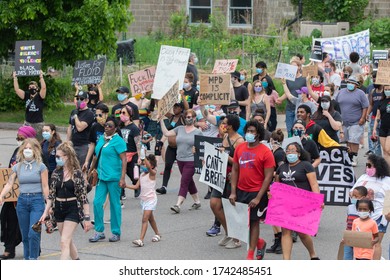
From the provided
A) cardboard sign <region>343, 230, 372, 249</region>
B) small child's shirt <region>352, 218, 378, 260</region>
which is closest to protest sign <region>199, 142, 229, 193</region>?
small child's shirt <region>352, 218, 378, 260</region>

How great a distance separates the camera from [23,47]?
22.3 meters

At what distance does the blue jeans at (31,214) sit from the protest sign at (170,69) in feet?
22.2

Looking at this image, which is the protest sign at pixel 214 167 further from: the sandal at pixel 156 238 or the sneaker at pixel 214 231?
the sandal at pixel 156 238

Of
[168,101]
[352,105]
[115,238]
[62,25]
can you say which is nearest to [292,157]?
[115,238]

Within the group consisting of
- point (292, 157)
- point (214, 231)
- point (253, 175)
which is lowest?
point (214, 231)

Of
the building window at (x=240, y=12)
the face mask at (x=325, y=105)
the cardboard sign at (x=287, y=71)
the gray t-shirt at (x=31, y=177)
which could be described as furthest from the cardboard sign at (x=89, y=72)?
the building window at (x=240, y=12)

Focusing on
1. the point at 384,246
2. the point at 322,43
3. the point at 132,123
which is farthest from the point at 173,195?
the point at 322,43

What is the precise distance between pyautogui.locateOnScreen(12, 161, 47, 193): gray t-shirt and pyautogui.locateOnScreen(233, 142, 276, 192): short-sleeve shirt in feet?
7.50

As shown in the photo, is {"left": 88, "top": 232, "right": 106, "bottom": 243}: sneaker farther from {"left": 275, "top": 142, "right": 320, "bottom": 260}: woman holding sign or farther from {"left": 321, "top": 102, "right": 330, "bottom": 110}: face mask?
{"left": 321, "top": 102, "right": 330, "bottom": 110}: face mask

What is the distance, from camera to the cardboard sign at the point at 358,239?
10.7 m

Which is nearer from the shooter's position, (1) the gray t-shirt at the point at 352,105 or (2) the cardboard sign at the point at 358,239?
(2) the cardboard sign at the point at 358,239

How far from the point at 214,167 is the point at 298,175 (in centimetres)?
164

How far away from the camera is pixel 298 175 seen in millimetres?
12039

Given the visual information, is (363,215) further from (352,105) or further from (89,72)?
(89,72)
